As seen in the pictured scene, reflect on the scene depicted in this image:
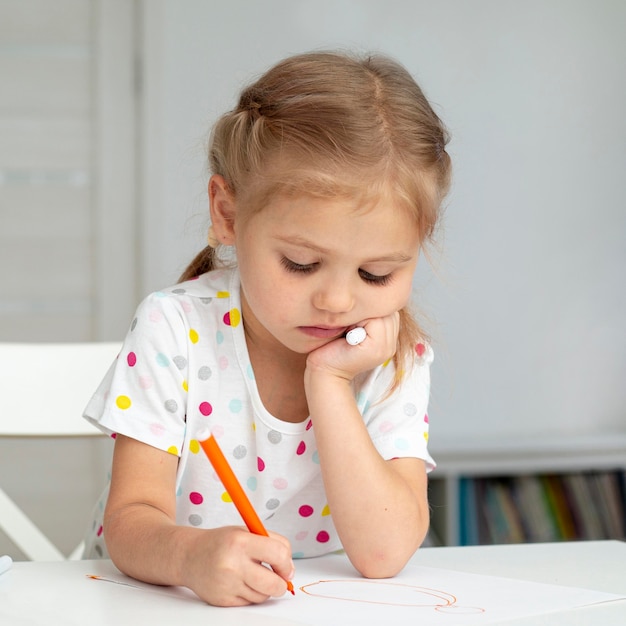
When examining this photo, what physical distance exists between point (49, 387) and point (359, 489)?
1.65ft

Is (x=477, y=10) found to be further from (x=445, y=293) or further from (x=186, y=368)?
(x=186, y=368)

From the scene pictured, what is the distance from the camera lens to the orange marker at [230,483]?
568 mm

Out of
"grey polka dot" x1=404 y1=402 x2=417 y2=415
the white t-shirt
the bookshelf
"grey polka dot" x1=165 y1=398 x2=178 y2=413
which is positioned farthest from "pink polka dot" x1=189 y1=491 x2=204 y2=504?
the bookshelf

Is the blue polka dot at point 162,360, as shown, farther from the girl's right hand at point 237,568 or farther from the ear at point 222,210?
the girl's right hand at point 237,568

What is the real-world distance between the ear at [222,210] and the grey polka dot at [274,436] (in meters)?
0.18

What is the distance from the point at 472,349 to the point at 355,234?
1.82 metres

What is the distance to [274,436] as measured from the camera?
91 centimetres

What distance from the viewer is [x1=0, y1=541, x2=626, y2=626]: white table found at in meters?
0.57

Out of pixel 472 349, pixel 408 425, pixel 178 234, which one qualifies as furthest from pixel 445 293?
pixel 408 425

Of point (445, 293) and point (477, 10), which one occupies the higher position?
point (477, 10)

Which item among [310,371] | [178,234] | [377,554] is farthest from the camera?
[178,234]

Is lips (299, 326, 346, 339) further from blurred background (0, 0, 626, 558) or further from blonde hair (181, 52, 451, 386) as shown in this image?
blurred background (0, 0, 626, 558)

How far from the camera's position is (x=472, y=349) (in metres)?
2.50

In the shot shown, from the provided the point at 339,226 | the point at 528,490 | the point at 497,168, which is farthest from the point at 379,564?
the point at 497,168
